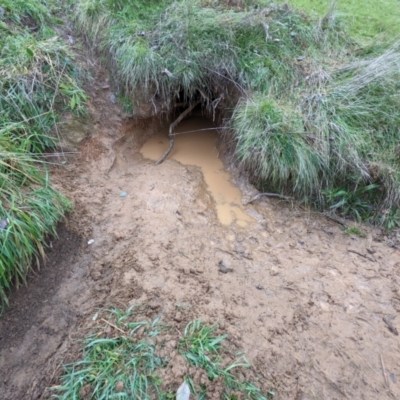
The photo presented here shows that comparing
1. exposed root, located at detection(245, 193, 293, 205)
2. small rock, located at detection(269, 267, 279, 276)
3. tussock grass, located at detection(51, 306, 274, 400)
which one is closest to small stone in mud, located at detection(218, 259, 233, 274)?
small rock, located at detection(269, 267, 279, 276)

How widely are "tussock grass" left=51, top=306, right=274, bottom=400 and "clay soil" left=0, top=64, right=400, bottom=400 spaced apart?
0.08 meters

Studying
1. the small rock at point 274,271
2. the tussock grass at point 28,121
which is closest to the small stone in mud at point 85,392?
the tussock grass at point 28,121

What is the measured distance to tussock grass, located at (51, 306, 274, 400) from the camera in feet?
5.20

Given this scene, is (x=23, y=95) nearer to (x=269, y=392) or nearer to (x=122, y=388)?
(x=122, y=388)

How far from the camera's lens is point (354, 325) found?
214 centimetres

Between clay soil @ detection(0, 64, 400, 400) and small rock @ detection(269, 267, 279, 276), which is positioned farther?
small rock @ detection(269, 267, 279, 276)

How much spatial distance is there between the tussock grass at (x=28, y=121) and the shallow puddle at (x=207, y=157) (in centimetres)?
101

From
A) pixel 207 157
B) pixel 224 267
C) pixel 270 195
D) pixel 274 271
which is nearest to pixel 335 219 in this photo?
pixel 270 195

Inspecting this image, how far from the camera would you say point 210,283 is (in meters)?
2.26

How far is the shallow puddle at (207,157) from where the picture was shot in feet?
10.3

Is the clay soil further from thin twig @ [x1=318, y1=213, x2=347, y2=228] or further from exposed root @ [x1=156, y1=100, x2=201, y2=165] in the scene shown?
exposed root @ [x1=156, y1=100, x2=201, y2=165]

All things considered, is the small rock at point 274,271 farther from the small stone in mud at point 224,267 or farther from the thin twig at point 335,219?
the thin twig at point 335,219

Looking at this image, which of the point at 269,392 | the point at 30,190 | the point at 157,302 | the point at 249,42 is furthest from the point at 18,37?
the point at 269,392

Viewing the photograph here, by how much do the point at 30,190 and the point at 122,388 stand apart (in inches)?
57.9
